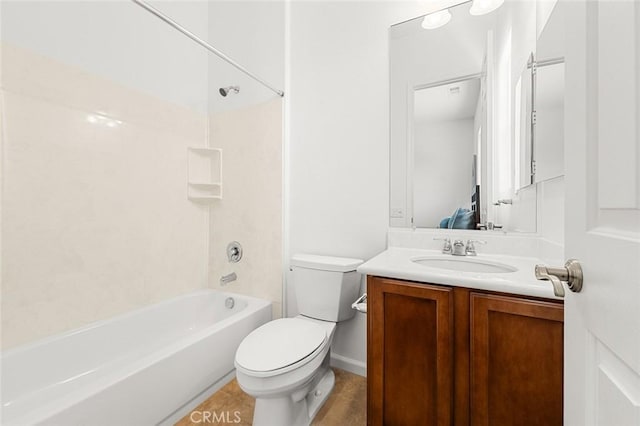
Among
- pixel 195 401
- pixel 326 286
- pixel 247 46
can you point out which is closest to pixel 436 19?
pixel 247 46

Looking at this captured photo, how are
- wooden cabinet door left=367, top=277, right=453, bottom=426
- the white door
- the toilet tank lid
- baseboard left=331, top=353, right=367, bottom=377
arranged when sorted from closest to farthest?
1. the white door
2. wooden cabinet door left=367, top=277, right=453, bottom=426
3. the toilet tank lid
4. baseboard left=331, top=353, right=367, bottom=377

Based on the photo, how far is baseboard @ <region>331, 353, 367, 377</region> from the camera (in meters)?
1.72

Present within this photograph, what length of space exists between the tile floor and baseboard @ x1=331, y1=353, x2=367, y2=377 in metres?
0.07

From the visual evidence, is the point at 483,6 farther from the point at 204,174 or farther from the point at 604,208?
the point at 204,174

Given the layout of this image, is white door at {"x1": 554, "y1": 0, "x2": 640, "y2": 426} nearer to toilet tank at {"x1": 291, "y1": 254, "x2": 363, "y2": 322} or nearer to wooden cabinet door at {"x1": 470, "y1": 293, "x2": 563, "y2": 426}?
wooden cabinet door at {"x1": 470, "y1": 293, "x2": 563, "y2": 426}

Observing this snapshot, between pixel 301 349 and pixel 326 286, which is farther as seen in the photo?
pixel 326 286

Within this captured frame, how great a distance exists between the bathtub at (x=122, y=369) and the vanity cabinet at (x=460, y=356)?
0.89 meters

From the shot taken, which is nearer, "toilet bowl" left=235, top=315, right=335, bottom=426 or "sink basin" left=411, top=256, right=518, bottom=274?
"toilet bowl" left=235, top=315, right=335, bottom=426

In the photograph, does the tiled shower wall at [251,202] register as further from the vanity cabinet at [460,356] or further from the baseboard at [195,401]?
the vanity cabinet at [460,356]

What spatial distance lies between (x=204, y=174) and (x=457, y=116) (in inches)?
74.3

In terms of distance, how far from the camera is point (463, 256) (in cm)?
136

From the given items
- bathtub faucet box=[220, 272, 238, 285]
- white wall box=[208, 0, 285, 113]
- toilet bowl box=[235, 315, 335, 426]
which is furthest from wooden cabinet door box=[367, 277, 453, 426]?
white wall box=[208, 0, 285, 113]

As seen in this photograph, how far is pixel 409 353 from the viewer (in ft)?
3.47

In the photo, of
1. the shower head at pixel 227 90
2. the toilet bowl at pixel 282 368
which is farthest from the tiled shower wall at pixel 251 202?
the toilet bowl at pixel 282 368
